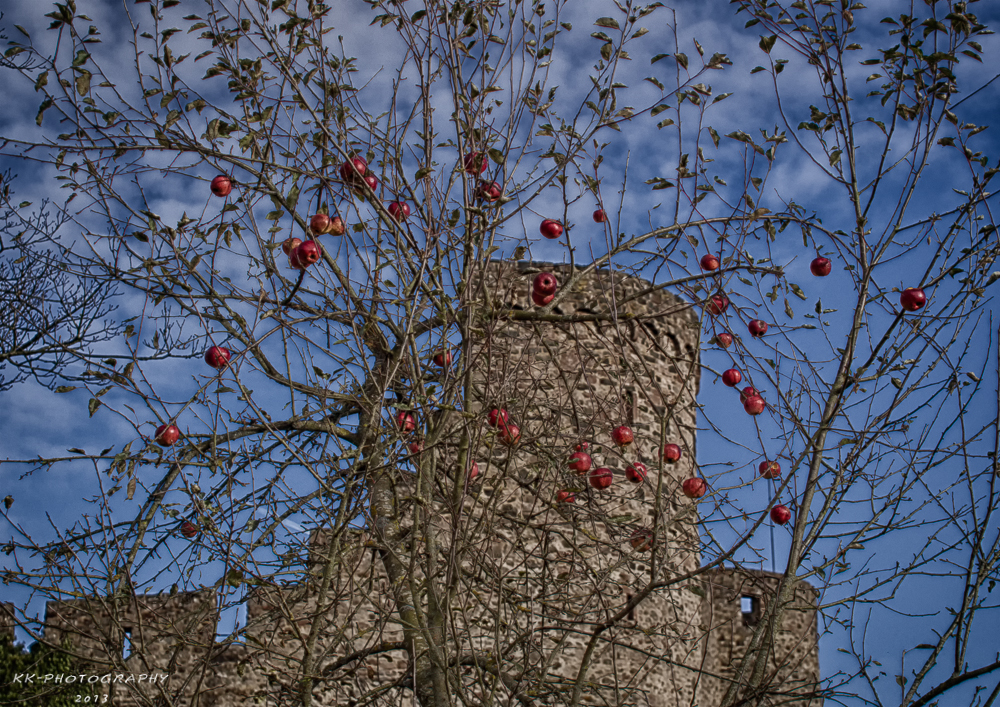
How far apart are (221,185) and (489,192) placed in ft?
3.42

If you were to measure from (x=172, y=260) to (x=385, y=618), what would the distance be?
1610 mm

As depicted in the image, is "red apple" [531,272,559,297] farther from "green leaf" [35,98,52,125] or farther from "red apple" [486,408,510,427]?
"green leaf" [35,98,52,125]

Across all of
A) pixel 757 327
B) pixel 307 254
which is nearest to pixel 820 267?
pixel 757 327

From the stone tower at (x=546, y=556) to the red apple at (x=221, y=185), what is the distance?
103 cm

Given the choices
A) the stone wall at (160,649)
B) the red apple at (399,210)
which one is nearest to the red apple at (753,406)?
the red apple at (399,210)

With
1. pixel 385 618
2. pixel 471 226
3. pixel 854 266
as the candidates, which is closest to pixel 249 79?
pixel 471 226

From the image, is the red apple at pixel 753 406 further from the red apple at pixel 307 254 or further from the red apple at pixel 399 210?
the red apple at pixel 307 254

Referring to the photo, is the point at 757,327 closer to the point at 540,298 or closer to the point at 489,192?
the point at 540,298

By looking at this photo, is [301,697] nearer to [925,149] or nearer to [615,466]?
[925,149]

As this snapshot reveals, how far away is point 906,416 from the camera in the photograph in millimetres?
2406

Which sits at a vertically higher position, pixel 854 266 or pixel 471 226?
pixel 471 226

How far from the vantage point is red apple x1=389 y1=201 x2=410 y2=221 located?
8.96ft

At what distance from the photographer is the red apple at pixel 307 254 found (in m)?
2.61

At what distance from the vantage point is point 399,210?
2.71 metres
